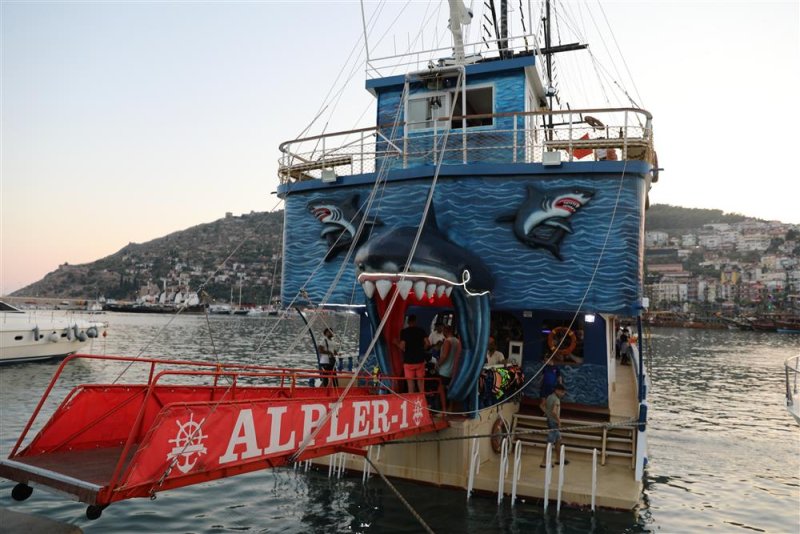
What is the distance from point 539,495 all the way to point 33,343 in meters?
35.5

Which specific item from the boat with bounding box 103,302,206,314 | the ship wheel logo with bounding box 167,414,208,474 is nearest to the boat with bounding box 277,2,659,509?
the ship wheel logo with bounding box 167,414,208,474

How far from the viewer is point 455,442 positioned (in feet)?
40.6

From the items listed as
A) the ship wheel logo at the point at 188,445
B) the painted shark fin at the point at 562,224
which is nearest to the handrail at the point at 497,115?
the painted shark fin at the point at 562,224

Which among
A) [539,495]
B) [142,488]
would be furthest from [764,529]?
[142,488]

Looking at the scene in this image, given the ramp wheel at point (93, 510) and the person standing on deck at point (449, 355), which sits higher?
the person standing on deck at point (449, 355)

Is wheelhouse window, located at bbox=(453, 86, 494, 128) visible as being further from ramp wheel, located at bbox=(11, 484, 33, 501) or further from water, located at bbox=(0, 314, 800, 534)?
ramp wheel, located at bbox=(11, 484, 33, 501)

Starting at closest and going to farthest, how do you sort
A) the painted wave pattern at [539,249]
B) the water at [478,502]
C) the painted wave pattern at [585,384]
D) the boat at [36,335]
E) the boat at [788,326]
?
1. the water at [478,502]
2. the painted wave pattern at [539,249]
3. the painted wave pattern at [585,384]
4. the boat at [36,335]
5. the boat at [788,326]

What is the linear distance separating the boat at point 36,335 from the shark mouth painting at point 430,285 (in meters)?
32.0

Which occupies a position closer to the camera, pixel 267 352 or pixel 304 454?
pixel 304 454

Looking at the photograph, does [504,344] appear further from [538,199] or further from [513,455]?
[538,199]

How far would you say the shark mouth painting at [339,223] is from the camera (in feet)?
46.7

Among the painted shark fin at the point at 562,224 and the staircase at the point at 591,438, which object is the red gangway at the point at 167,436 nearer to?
the staircase at the point at 591,438

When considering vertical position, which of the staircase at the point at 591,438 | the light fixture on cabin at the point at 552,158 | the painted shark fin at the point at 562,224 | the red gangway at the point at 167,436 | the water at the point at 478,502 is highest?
the light fixture on cabin at the point at 552,158

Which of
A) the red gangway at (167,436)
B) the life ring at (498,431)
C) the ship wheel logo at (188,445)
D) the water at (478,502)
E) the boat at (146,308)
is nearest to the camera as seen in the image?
A: the red gangway at (167,436)
